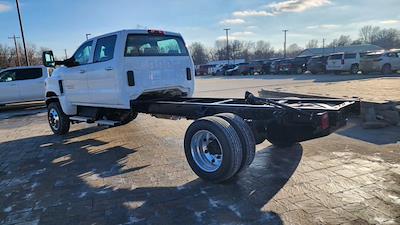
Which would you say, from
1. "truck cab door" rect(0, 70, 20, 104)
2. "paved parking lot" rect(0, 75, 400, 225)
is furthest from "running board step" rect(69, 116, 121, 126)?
"truck cab door" rect(0, 70, 20, 104)

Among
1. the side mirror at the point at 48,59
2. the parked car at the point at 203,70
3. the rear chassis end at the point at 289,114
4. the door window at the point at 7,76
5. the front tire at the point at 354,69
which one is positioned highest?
the side mirror at the point at 48,59

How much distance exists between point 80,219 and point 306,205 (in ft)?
8.15

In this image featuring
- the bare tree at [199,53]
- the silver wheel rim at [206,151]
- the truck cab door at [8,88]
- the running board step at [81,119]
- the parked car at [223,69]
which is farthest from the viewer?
the bare tree at [199,53]

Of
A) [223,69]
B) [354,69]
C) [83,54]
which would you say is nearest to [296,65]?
[354,69]

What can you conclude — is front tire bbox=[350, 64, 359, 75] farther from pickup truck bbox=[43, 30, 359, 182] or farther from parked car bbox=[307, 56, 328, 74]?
pickup truck bbox=[43, 30, 359, 182]

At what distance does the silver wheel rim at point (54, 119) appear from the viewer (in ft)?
29.7

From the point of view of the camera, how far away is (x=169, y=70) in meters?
7.39

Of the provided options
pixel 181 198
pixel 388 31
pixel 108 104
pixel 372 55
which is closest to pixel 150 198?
pixel 181 198

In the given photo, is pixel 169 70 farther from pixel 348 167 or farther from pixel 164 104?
pixel 348 167

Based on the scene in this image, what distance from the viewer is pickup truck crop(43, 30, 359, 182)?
4535mm

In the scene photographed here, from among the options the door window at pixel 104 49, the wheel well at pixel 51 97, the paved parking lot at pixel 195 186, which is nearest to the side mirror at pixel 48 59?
the wheel well at pixel 51 97

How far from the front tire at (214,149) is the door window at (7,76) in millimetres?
14312

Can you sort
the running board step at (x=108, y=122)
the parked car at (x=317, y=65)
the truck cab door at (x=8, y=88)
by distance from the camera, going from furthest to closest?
1. the parked car at (x=317, y=65)
2. the truck cab door at (x=8, y=88)
3. the running board step at (x=108, y=122)

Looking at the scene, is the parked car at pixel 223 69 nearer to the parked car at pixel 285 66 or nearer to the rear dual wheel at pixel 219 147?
the parked car at pixel 285 66
